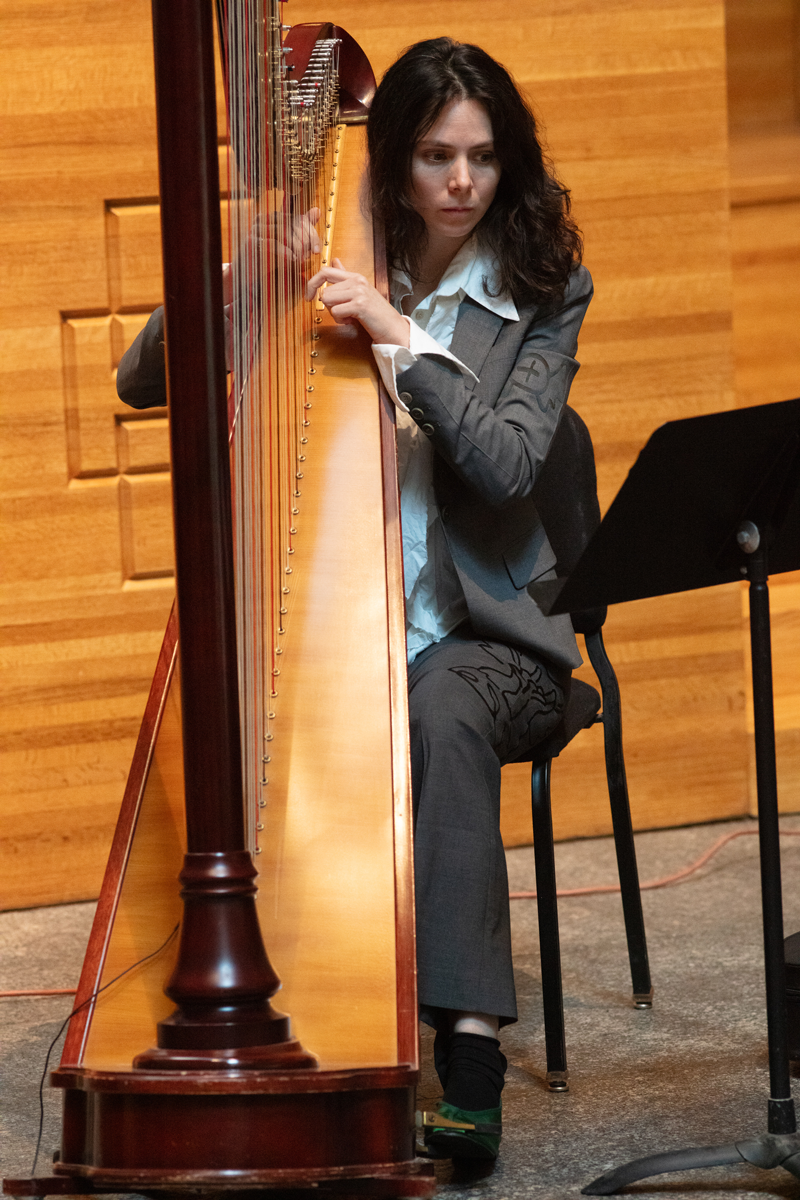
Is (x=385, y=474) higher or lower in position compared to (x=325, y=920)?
higher

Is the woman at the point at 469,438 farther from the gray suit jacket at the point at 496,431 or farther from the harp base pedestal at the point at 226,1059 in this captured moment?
the harp base pedestal at the point at 226,1059

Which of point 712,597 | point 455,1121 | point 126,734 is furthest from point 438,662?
point 712,597

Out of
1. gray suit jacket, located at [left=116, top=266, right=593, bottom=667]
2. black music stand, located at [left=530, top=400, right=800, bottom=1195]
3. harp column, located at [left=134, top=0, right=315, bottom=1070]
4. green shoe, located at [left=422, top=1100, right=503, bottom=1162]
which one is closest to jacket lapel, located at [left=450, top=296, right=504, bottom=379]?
gray suit jacket, located at [left=116, top=266, right=593, bottom=667]

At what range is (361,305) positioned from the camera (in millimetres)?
1667

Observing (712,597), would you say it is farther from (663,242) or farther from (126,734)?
(126,734)

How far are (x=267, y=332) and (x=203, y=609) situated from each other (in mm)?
585

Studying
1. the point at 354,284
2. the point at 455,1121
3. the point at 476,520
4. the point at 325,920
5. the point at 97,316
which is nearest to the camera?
the point at 325,920

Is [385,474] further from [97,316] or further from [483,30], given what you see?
[483,30]

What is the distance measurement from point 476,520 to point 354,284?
32cm

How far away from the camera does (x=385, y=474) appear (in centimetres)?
161

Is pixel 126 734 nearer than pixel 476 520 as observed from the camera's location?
No

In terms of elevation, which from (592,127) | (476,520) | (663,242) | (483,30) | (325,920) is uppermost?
(483,30)

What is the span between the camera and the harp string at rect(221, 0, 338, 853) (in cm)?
139

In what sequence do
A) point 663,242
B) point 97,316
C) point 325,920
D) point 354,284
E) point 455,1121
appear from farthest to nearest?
point 663,242 → point 97,316 → point 354,284 → point 455,1121 → point 325,920
